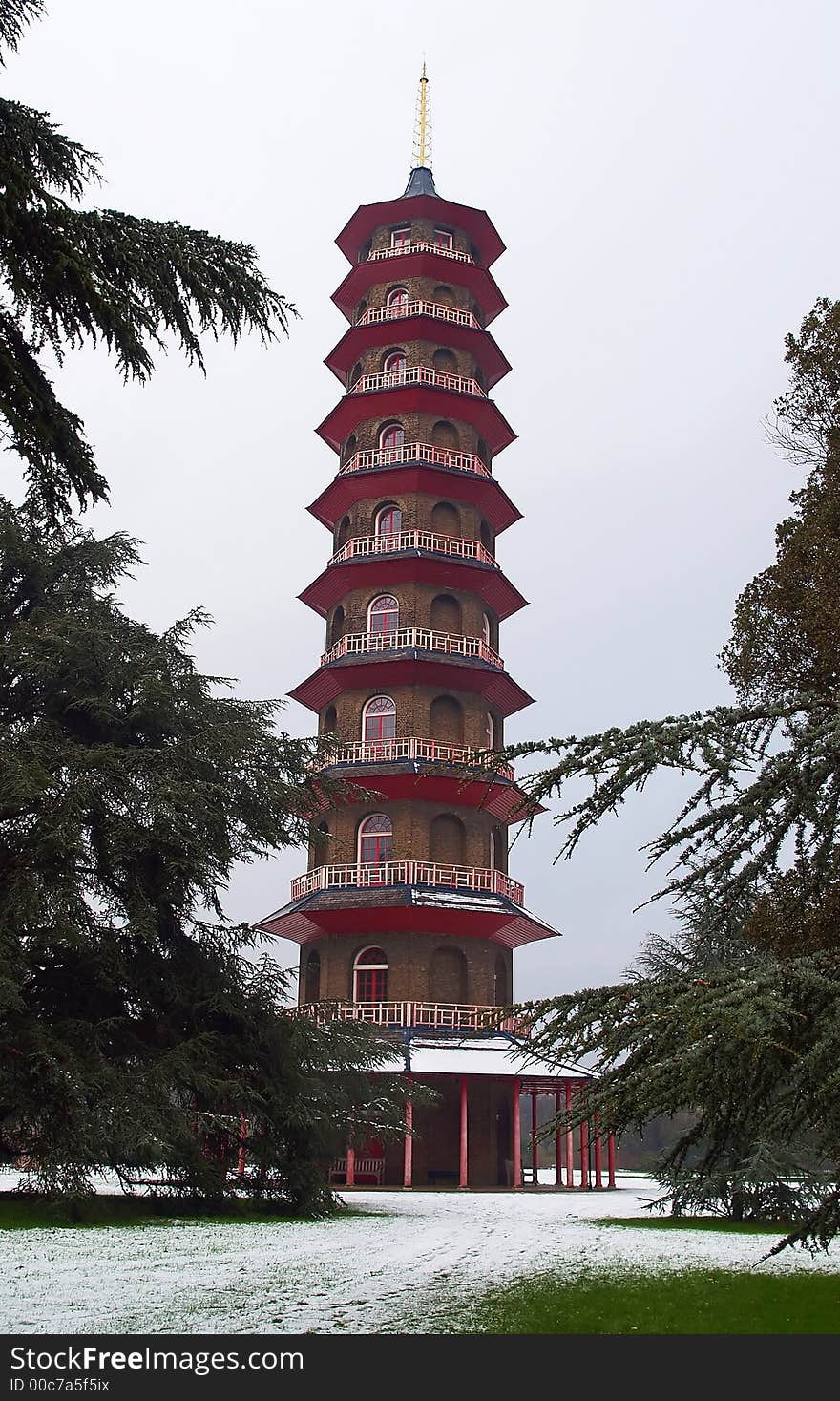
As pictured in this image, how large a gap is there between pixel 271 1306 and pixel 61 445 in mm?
6717

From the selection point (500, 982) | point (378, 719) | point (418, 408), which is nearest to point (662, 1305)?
point (500, 982)

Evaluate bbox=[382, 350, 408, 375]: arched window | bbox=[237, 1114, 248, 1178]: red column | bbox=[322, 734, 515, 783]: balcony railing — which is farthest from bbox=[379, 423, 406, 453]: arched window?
bbox=[237, 1114, 248, 1178]: red column

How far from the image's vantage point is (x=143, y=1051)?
57.9ft

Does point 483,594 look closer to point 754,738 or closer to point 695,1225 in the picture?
point 695,1225

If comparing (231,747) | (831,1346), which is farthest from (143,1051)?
(831,1346)

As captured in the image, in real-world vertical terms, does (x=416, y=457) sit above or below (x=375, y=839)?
above

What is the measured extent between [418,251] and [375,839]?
18111 millimetres

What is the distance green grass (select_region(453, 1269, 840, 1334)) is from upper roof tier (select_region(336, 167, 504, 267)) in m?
32.9

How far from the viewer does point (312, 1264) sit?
39.5ft

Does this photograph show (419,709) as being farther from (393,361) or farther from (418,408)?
(393,361)

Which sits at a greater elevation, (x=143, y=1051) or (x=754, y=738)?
(x=754, y=738)

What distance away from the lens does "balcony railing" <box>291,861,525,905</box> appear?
29.5 meters

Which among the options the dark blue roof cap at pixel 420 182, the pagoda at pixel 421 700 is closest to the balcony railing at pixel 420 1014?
the pagoda at pixel 421 700

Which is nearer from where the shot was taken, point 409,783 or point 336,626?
point 409,783
